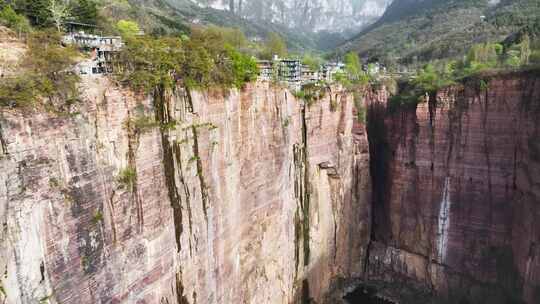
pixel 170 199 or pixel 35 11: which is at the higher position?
pixel 35 11

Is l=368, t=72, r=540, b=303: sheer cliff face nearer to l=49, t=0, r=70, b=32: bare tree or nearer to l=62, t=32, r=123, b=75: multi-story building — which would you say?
l=62, t=32, r=123, b=75: multi-story building

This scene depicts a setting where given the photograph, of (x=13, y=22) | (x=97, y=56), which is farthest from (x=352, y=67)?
(x=13, y=22)

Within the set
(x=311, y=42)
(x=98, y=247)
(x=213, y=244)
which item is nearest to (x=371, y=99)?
(x=213, y=244)

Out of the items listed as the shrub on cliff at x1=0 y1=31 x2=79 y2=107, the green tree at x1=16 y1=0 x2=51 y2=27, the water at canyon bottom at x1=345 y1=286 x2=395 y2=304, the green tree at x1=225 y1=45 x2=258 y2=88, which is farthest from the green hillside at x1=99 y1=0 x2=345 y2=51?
the water at canyon bottom at x1=345 y1=286 x2=395 y2=304

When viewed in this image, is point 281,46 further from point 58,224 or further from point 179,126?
point 58,224

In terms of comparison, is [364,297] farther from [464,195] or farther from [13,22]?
[13,22]
